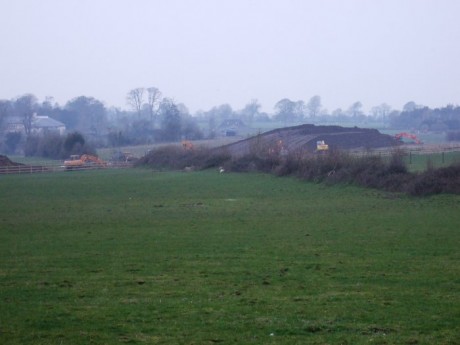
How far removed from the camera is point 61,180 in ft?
213

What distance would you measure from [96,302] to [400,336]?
5.85m

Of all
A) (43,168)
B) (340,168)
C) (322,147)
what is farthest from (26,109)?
(340,168)

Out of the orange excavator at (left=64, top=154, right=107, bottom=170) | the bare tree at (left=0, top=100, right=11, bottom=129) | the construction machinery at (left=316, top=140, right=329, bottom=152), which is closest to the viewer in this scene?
the construction machinery at (left=316, top=140, right=329, bottom=152)

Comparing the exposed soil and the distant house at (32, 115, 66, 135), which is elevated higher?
the distant house at (32, 115, 66, 135)

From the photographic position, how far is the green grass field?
11.3 meters

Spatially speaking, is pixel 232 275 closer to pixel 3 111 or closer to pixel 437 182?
pixel 437 182

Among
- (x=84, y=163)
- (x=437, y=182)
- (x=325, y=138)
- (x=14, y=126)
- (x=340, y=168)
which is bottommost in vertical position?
(x=437, y=182)

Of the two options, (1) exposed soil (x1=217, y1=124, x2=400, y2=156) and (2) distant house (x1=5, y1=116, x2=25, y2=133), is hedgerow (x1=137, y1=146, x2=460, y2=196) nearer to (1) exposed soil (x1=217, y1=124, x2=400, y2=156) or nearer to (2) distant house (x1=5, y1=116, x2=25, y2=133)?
(1) exposed soil (x1=217, y1=124, x2=400, y2=156)

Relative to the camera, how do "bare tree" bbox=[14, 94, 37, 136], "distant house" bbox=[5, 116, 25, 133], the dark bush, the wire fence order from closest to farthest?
the dark bush < the wire fence < "bare tree" bbox=[14, 94, 37, 136] < "distant house" bbox=[5, 116, 25, 133]

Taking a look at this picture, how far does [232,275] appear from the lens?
54.3ft

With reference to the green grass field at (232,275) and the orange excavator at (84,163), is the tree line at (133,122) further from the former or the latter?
the green grass field at (232,275)

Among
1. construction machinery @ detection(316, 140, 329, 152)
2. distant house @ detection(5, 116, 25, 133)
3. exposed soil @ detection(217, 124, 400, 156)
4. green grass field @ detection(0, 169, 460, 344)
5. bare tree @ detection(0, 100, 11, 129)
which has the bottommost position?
green grass field @ detection(0, 169, 460, 344)

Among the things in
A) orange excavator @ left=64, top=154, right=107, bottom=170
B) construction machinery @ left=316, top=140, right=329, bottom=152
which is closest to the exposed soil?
construction machinery @ left=316, top=140, right=329, bottom=152

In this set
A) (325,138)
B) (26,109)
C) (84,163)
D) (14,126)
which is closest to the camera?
(325,138)
